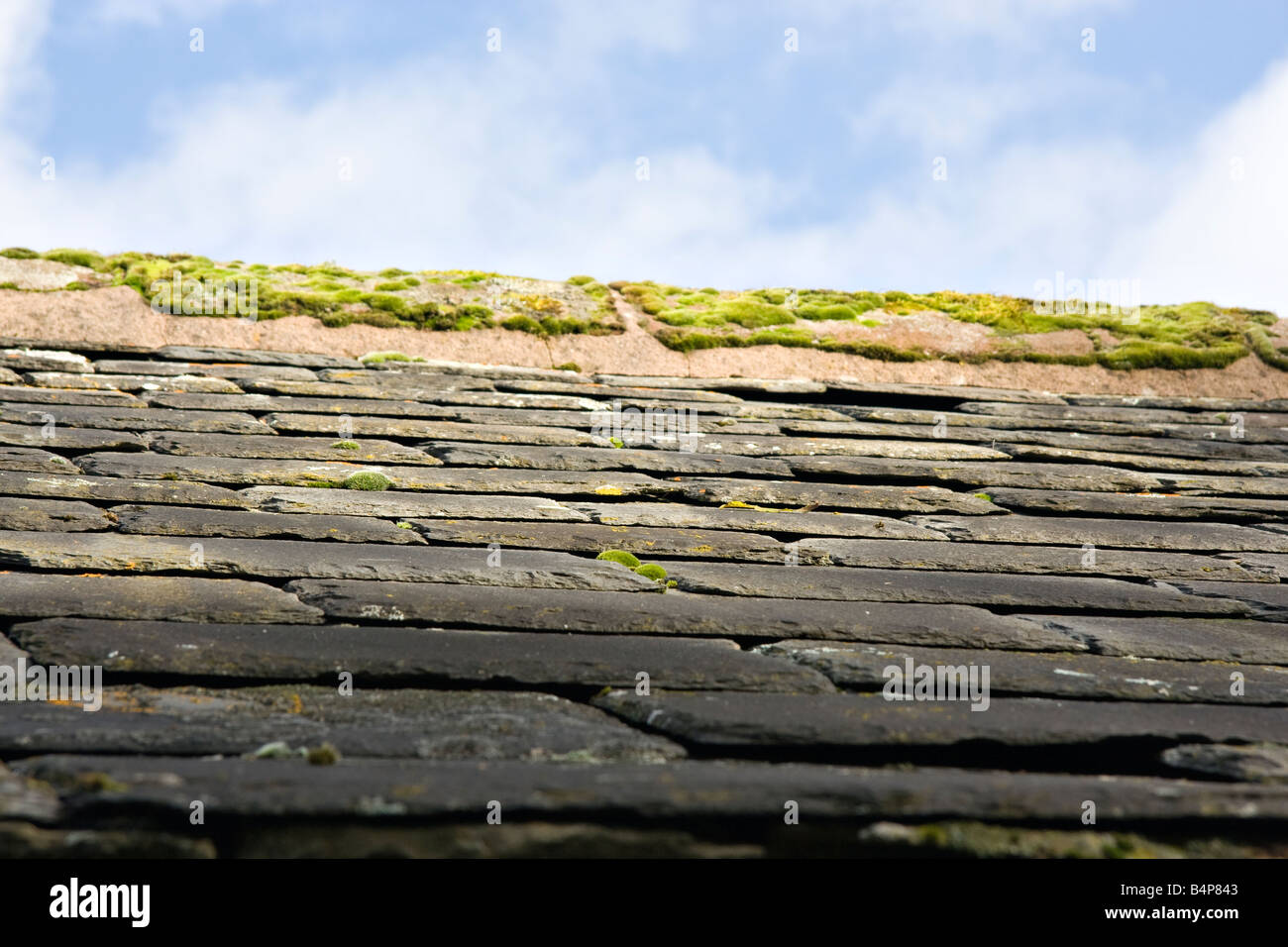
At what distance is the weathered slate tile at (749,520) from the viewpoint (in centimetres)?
339

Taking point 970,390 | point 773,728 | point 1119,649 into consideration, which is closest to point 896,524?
point 1119,649

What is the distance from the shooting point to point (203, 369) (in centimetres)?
533

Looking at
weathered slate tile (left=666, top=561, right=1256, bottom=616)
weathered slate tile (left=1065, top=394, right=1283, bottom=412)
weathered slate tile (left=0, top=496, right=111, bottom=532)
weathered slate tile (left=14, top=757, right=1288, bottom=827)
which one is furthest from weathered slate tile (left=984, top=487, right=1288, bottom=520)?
weathered slate tile (left=0, top=496, right=111, bottom=532)

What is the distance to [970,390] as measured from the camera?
611 centimetres

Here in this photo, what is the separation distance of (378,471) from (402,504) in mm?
447

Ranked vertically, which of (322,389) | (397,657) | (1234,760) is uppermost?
(322,389)

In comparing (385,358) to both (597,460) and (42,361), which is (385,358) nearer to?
(42,361)

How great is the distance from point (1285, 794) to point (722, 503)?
7.41 ft

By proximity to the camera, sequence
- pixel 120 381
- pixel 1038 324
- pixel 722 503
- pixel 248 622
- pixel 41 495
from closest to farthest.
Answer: pixel 248 622 → pixel 41 495 → pixel 722 503 → pixel 120 381 → pixel 1038 324

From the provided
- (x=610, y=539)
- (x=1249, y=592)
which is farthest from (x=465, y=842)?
(x=1249, y=592)

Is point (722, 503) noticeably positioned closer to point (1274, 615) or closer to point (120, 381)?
point (1274, 615)

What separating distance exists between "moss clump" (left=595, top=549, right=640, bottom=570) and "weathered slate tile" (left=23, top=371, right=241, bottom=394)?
9.49 ft

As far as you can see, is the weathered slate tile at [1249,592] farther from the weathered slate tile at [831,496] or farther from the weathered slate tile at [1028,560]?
the weathered slate tile at [831,496]

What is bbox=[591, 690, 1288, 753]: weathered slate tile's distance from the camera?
1.83 meters
